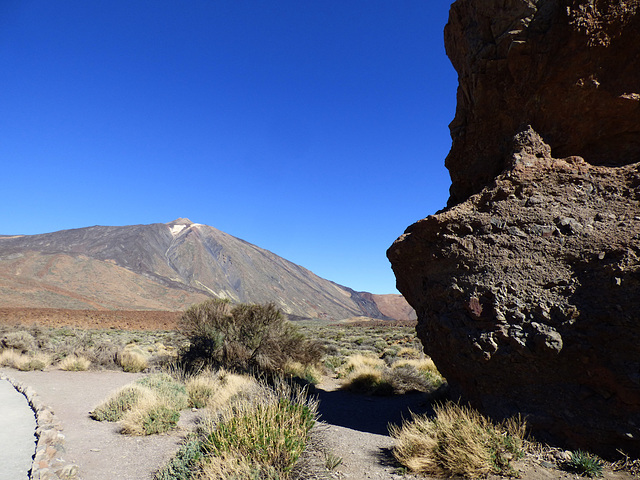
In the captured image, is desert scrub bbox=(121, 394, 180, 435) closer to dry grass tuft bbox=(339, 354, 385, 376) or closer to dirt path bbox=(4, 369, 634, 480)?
Result: dirt path bbox=(4, 369, 634, 480)

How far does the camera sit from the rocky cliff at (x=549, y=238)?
4.31m

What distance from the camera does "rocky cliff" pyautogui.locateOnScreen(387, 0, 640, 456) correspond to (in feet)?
14.1

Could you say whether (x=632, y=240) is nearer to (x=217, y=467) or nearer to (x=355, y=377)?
(x=217, y=467)

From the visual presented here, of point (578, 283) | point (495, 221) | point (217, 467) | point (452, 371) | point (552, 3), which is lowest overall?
point (217, 467)

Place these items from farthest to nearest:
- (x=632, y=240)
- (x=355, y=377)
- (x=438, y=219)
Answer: (x=355, y=377) → (x=438, y=219) → (x=632, y=240)

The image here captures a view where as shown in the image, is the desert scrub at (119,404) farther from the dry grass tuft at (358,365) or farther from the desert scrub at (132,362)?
the dry grass tuft at (358,365)

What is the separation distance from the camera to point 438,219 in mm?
5566

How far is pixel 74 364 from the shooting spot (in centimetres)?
1389

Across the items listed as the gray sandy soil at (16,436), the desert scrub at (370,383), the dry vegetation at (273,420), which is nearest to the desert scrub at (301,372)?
the dry vegetation at (273,420)

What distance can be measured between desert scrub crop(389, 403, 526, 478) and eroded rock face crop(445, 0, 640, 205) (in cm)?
377

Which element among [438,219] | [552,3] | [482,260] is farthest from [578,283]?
[552,3]

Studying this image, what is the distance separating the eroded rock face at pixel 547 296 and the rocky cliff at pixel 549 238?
1cm

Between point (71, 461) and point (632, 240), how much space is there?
24.9 feet

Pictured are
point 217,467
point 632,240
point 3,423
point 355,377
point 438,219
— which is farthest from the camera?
point 355,377
